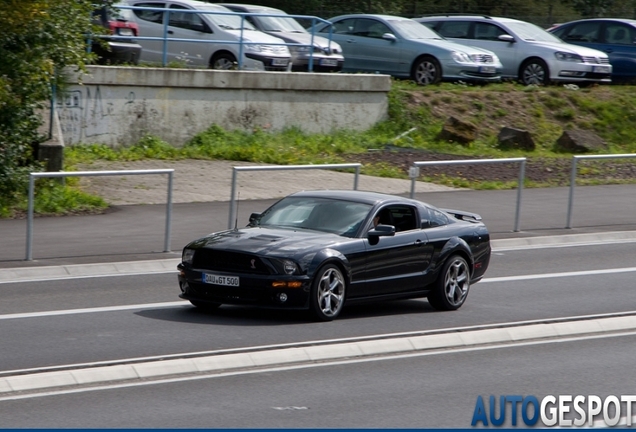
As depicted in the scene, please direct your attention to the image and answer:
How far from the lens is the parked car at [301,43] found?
29.6 metres

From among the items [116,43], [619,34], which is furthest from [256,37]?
[619,34]

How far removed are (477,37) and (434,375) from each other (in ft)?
78.4

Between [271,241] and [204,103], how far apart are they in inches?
589

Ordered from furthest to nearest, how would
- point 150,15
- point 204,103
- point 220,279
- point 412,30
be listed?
point 412,30, point 150,15, point 204,103, point 220,279

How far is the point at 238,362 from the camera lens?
10.1 m

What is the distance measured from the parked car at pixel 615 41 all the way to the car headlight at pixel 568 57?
8.95ft

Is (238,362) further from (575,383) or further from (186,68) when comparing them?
(186,68)

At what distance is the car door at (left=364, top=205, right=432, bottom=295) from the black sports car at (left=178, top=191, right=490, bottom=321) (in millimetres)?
11

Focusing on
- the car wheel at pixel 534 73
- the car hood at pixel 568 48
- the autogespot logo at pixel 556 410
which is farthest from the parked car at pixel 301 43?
the autogespot logo at pixel 556 410

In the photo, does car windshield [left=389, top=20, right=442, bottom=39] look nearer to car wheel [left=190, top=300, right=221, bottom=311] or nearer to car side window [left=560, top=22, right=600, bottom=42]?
car side window [left=560, top=22, right=600, bottom=42]

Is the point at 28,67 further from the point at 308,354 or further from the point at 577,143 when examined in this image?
the point at 577,143

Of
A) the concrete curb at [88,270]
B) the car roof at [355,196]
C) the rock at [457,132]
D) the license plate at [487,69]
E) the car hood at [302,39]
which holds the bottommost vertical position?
the concrete curb at [88,270]

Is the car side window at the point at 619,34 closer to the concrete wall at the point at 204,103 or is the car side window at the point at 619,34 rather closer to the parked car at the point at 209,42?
the concrete wall at the point at 204,103

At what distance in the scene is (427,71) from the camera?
31.3 meters
